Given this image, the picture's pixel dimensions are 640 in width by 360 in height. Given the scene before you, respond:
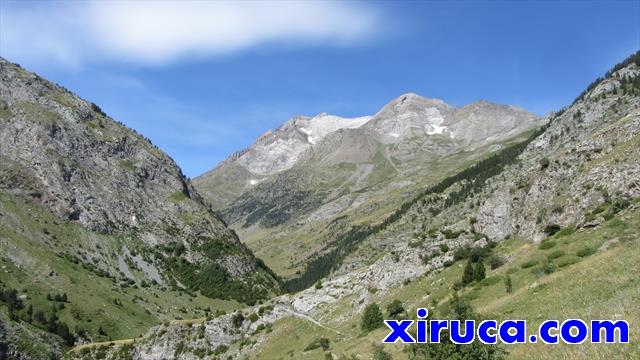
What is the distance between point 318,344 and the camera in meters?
57.9

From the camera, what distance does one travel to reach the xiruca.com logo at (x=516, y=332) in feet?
76.4

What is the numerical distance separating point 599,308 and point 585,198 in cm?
3374

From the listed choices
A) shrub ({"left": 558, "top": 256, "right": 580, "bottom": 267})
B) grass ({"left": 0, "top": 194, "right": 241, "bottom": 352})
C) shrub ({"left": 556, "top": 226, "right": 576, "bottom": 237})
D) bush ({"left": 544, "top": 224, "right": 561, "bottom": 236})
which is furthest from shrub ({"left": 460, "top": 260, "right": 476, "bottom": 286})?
grass ({"left": 0, "top": 194, "right": 241, "bottom": 352})

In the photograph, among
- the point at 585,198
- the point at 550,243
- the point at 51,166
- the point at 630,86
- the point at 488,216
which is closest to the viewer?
the point at 550,243

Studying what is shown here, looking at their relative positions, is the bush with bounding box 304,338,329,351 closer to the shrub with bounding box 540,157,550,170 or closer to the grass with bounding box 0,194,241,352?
the shrub with bounding box 540,157,550,170

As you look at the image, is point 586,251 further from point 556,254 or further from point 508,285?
point 508,285

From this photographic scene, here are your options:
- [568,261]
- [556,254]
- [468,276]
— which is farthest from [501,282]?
[568,261]

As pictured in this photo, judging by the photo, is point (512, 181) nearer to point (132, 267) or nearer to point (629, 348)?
point (629, 348)

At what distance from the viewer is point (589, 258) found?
136 feet

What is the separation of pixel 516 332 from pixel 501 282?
19.2 metres

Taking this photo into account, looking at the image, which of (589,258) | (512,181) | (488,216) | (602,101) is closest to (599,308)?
(589,258)

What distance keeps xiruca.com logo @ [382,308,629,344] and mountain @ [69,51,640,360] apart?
58 centimetres

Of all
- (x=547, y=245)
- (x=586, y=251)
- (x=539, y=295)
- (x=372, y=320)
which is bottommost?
(x=372, y=320)

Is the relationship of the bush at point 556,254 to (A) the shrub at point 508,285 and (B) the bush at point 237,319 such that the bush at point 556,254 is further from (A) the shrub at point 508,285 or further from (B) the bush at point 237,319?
(B) the bush at point 237,319
